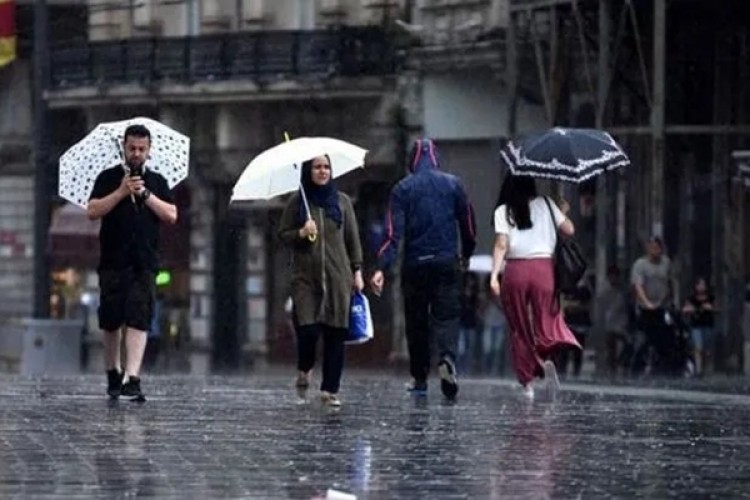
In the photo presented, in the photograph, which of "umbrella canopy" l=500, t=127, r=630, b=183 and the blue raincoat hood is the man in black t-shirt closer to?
the blue raincoat hood

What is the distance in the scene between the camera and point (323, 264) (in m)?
18.5

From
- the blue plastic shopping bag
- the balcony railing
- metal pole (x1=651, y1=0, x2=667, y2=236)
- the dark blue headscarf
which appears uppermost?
the balcony railing

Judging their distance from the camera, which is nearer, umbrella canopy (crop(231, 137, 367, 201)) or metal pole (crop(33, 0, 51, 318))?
umbrella canopy (crop(231, 137, 367, 201))

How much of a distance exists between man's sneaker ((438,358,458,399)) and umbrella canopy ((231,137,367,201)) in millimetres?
1486

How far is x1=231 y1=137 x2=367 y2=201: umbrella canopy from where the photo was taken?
18.8 metres

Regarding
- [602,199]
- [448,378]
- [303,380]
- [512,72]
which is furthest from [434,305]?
[512,72]

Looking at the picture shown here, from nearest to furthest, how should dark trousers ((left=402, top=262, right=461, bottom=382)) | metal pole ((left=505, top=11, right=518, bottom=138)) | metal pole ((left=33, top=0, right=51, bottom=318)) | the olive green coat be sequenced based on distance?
the olive green coat < dark trousers ((left=402, top=262, right=461, bottom=382)) < metal pole ((left=505, top=11, right=518, bottom=138)) < metal pole ((left=33, top=0, right=51, bottom=318))

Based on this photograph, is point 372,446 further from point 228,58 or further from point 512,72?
point 228,58

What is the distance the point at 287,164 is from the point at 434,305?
1.69 metres

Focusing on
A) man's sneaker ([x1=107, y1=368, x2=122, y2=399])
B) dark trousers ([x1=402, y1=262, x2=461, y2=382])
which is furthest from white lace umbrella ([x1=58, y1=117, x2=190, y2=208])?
dark trousers ([x1=402, y1=262, x2=461, y2=382])

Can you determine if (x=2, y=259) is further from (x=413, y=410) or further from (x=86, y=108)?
(x=413, y=410)

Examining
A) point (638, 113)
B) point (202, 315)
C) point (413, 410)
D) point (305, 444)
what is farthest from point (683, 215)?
point (305, 444)

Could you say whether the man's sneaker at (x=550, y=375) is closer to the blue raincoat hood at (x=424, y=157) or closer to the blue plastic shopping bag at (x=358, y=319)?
the blue raincoat hood at (x=424, y=157)

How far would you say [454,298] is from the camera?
1992 cm
